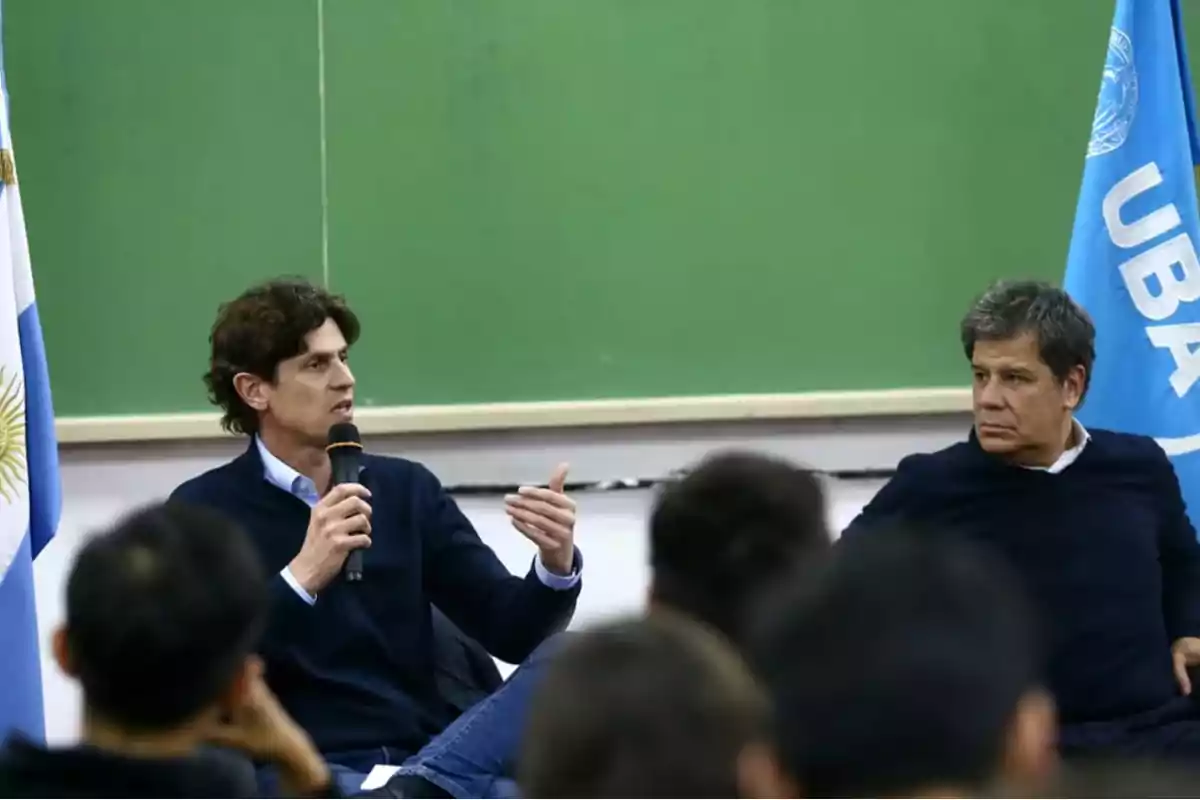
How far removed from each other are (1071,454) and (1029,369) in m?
0.18

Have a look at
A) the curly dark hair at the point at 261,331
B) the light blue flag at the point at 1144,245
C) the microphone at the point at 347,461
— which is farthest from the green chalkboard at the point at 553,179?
the microphone at the point at 347,461

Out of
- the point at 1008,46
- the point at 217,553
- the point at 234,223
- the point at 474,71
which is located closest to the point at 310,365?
the point at 234,223

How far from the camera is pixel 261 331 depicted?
2551 millimetres

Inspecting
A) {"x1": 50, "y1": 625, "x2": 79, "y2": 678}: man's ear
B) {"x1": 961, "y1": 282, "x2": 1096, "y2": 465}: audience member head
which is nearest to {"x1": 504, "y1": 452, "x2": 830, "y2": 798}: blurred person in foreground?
{"x1": 50, "y1": 625, "x2": 79, "y2": 678}: man's ear

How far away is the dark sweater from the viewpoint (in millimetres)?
1186

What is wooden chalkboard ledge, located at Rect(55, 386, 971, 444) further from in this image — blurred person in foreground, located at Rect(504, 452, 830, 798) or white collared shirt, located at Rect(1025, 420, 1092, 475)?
blurred person in foreground, located at Rect(504, 452, 830, 798)

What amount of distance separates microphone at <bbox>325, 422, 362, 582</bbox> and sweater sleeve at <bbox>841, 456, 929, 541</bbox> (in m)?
0.86

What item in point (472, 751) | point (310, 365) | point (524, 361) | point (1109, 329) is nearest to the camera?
point (472, 751)

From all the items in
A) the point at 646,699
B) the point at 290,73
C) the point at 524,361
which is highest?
the point at 290,73

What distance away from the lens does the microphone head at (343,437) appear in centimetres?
239

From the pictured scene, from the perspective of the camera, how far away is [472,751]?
7.13 feet

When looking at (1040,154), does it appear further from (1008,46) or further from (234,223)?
(234,223)

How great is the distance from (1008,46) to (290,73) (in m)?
1.55

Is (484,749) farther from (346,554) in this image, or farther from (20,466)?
(20,466)
